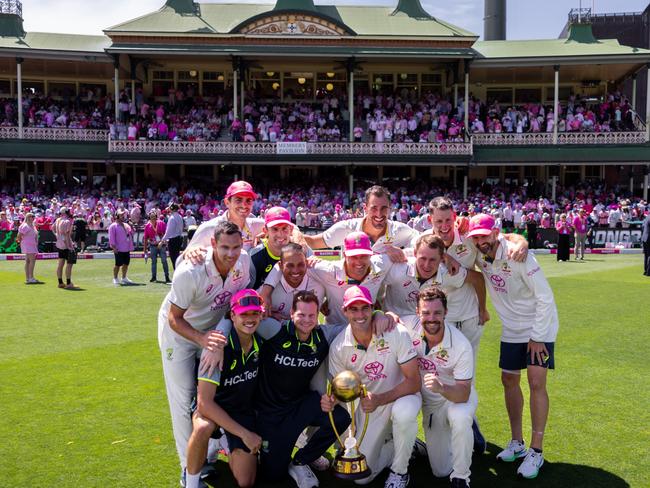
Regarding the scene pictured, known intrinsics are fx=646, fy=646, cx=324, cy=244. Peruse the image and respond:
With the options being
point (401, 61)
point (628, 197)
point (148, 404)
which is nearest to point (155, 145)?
point (401, 61)

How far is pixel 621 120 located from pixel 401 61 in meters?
13.2

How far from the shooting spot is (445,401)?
5266mm

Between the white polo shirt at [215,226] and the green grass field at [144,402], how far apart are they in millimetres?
1881

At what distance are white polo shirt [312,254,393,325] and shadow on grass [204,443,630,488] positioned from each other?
1428 mm

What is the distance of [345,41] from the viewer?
3519cm

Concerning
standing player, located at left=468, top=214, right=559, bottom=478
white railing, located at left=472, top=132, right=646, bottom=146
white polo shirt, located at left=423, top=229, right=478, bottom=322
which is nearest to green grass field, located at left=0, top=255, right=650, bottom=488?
standing player, located at left=468, top=214, right=559, bottom=478

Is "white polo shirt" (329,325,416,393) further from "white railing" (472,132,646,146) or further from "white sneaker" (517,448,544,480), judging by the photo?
"white railing" (472,132,646,146)

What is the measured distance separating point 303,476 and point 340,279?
1700mm

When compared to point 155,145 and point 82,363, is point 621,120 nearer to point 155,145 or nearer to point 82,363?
point 155,145

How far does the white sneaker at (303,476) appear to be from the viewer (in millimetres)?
5125

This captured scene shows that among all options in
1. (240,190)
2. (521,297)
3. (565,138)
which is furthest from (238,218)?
(565,138)

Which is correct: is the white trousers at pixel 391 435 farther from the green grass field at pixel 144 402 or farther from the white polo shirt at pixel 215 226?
the white polo shirt at pixel 215 226

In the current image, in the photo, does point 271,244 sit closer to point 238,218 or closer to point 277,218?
point 277,218

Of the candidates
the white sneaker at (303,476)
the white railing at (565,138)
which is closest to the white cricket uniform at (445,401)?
the white sneaker at (303,476)
